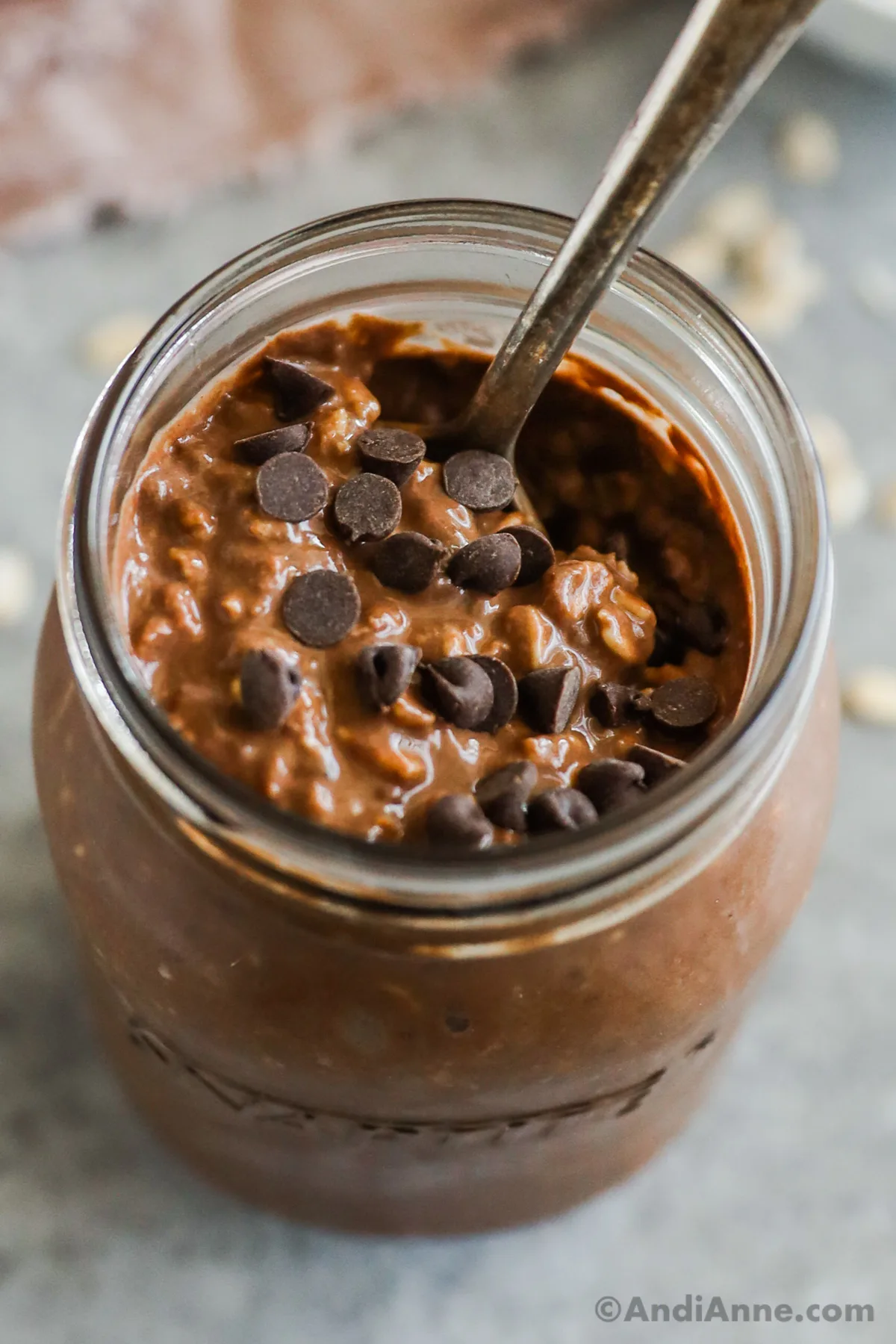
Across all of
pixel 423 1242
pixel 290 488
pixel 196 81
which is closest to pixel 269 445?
pixel 290 488

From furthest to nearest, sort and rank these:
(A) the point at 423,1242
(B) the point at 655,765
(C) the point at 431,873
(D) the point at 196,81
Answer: (D) the point at 196,81
(A) the point at 423,1242
(B) the point at 655,765
(C) the point at 431,873

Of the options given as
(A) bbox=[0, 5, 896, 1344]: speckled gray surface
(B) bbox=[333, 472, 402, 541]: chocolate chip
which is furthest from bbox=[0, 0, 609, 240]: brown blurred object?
(B) bbox=[333, 472, 402, 541]: chocolate chip

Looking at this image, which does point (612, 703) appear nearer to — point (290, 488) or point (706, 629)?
point (706, 629)

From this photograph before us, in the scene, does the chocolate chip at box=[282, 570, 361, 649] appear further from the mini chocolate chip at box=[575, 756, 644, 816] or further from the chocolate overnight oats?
the mini chocolate chip at box=[575, 756, 644, 816]

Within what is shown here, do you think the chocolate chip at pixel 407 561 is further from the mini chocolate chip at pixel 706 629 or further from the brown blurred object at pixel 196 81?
the brown blurred object at pixel 196 81

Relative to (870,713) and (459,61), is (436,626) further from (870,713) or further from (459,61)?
(459,61)

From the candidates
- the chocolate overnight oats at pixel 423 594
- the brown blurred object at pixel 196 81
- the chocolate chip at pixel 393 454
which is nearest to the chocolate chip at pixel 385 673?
the chocolate overnight oats at pixel 423 594

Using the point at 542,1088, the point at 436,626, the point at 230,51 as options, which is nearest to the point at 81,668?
the point at 436,626
